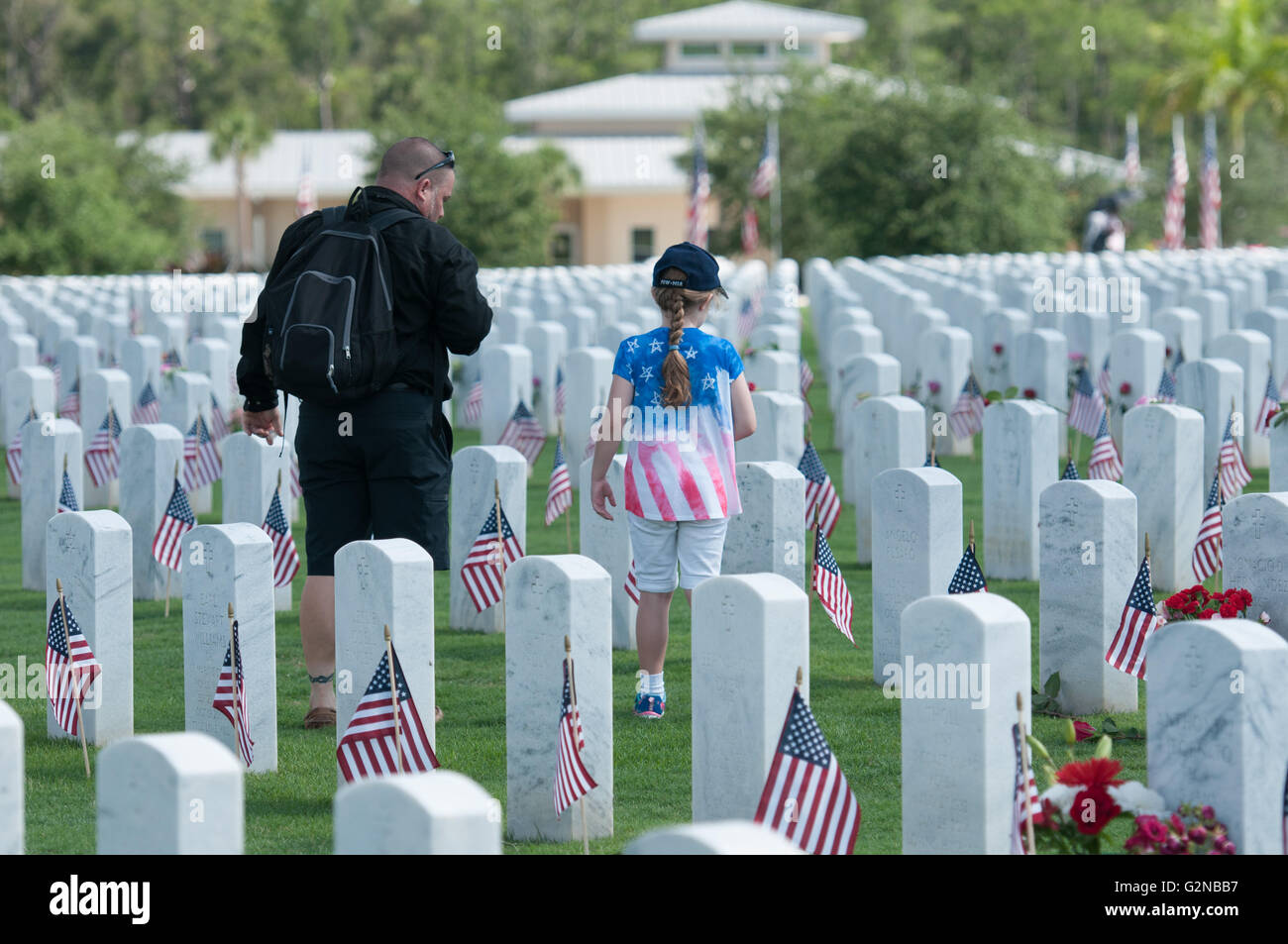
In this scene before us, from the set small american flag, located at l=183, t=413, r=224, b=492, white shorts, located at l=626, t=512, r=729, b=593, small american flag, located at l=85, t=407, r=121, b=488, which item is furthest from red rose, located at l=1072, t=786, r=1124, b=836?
small american flag, located at l=85, t=407, r=121, b=488

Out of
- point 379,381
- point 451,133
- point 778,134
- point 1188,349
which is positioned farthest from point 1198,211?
point 379,381

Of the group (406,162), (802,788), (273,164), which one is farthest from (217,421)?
(273,164)

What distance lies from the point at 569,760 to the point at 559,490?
15.8ft

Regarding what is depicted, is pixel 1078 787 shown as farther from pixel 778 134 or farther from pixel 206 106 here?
pixel 206 106

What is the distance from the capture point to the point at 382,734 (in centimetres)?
487

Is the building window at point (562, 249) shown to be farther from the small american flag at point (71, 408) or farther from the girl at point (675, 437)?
the girl at point (675, 437)

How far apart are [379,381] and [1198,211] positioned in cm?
3867

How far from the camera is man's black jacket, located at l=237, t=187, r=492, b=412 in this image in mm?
5742

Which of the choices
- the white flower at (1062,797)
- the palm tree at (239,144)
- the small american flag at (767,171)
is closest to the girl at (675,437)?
the white flower at (1062,797)

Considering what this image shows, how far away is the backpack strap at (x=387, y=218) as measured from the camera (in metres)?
5.77

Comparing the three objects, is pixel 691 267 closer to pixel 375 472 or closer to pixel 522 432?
pixel 375 472

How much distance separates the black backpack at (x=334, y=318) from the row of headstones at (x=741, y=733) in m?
0.66

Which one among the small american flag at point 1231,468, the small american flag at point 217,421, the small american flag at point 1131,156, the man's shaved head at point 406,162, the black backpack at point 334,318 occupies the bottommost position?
the small american flag at point 1231,468

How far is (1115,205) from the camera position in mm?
29391
